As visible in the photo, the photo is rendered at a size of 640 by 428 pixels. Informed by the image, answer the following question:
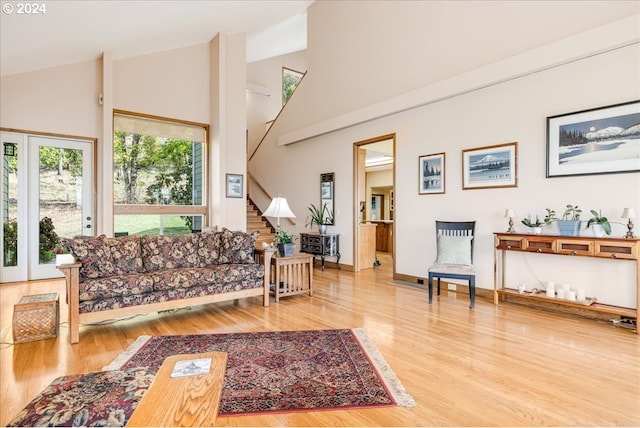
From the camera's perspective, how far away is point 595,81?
11.6 ft

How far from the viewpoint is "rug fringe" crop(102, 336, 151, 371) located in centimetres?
241

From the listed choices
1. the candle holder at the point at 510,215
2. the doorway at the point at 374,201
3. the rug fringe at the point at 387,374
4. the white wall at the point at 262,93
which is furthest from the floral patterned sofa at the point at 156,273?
the white wall at the point at 262,93

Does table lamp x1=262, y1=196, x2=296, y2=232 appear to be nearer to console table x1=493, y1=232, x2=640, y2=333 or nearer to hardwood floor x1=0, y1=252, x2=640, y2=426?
hardwood floor x1=0, y1=252, x2=640, y2=426

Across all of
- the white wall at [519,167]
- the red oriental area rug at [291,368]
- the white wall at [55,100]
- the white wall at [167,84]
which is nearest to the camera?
the red oriental area rug at [291,368]

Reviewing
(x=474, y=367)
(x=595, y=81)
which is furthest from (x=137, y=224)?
(x=595, y=81)

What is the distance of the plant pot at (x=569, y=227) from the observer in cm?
348

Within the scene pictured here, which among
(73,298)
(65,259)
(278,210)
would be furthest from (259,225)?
(73,298)

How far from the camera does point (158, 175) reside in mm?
6016

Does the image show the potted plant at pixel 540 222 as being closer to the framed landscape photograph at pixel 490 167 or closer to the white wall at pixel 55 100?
the framed landscape photograph at pixel 490 167

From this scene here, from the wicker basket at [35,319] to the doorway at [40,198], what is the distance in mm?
2872

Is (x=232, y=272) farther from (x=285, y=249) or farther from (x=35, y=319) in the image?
(x=35, y=319)

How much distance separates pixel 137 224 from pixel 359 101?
4541 millimetres

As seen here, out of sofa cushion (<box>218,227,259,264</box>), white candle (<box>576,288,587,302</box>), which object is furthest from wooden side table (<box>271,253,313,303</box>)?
white candle (<box>576,288,587,302</box>)

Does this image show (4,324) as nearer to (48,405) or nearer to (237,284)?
(237,284)
